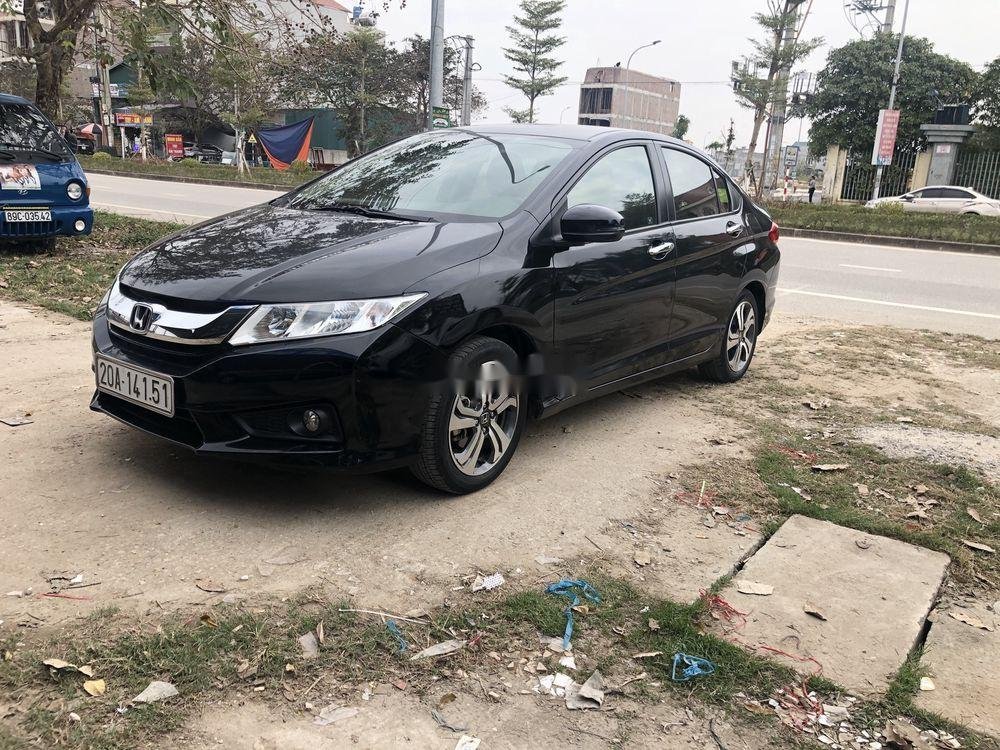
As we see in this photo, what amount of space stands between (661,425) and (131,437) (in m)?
2.77

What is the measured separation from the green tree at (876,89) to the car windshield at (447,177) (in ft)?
112

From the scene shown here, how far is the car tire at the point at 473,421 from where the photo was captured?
11.1 feet

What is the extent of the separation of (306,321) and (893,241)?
17.7 metres

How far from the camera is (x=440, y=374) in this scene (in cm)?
332

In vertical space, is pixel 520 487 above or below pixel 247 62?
below

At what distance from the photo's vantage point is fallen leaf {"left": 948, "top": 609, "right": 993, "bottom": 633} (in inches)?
115

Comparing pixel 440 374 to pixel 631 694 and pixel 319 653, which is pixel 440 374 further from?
pixel 631 694

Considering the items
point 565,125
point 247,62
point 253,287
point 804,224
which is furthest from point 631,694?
point 804,224

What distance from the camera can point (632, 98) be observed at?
9556 cm

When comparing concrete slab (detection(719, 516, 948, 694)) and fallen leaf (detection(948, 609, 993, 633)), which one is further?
fallen leaf (detection(948, 609, 993, 633))

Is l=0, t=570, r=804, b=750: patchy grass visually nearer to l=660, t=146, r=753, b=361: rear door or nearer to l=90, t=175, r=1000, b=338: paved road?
l=660, t=146, r=753, b=361: rear door

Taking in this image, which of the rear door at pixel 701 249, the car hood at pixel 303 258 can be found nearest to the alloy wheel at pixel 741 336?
the rear door at pixel 701 249

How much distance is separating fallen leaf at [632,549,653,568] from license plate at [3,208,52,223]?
25.1ft

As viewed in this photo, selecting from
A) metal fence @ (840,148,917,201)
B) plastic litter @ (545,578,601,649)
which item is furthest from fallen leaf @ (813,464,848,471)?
metal fence @ (840,148,917,201)
